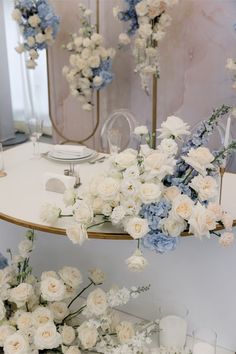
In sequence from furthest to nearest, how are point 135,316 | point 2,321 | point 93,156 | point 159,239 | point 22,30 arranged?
1. point 22,30
2. point 93,156
3. point 135,316
4. point 2,321
5. point 159,239

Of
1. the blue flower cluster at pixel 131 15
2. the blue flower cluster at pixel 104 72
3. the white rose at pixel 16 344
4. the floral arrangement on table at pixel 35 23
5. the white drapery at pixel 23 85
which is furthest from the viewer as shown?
the white drapery at pixel 23 85

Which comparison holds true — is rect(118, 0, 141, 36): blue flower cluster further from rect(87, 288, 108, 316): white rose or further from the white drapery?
rect(87, 288, 108, 316): white rose

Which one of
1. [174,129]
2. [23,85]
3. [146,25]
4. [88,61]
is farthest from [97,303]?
[23,85]

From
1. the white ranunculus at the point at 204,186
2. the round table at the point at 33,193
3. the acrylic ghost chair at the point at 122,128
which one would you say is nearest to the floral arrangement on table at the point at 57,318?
the round table at the point at 33,193

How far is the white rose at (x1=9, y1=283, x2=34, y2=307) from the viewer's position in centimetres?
134

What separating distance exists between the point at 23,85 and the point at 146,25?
5.83 feet

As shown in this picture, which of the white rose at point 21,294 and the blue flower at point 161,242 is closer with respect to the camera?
the blue flower at point 161,242

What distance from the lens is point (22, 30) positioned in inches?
118

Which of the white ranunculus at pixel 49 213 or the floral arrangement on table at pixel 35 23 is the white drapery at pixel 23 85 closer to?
the floral arrangement on table at pixel 35 23

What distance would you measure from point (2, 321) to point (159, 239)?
67 cm

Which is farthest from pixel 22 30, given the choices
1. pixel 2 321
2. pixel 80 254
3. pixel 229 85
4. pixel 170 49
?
pixel 2 321

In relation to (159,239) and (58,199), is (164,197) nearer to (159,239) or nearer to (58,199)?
(159,239)

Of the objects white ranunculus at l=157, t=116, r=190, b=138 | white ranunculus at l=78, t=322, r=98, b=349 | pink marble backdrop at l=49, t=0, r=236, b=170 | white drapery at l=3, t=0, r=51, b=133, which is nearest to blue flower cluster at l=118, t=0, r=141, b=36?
pink marble backdrop at l=49, t=0, r=236, b=170

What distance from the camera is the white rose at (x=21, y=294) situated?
1.34m
